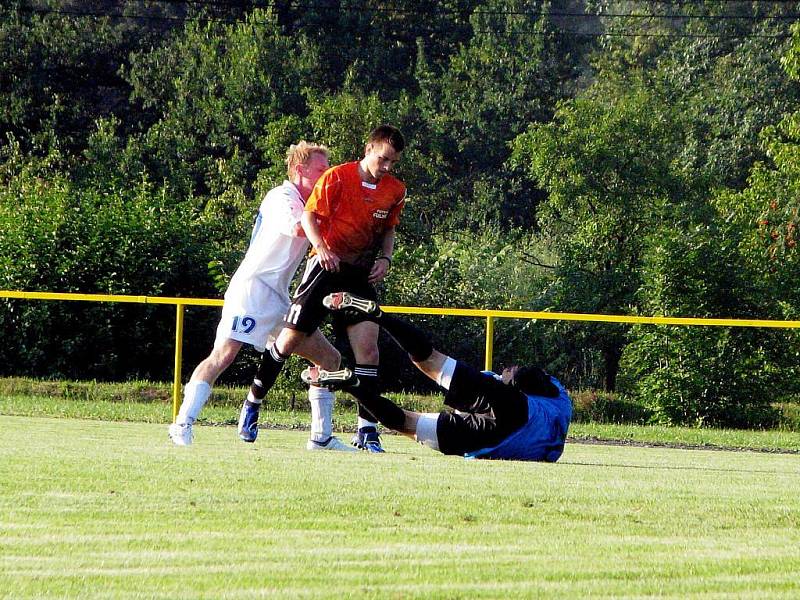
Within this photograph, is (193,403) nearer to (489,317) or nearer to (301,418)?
(489,317)

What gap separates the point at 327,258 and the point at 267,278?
799 millimetres

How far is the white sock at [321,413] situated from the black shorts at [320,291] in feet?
1.43

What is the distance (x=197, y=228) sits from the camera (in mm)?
23344

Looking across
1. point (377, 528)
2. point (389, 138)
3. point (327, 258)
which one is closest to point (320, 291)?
point (327, 258)

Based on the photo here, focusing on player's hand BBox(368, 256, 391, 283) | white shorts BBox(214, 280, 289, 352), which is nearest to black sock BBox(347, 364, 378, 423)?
player's hand BBox(368, 256, 391, 283)

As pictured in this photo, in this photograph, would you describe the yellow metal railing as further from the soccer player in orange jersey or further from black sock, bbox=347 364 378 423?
black sock, bbox=347 364 378 423

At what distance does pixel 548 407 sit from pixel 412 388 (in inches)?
431

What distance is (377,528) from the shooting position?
508cm

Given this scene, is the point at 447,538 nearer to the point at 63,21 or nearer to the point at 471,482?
the point at 471,482

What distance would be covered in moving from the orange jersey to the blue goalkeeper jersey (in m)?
1.45

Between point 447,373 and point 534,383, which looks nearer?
point 447,373

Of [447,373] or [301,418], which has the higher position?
[447,373]

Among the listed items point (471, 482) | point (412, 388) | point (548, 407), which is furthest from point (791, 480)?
point (412, 388)

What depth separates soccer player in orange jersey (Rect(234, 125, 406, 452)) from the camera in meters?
8.42
